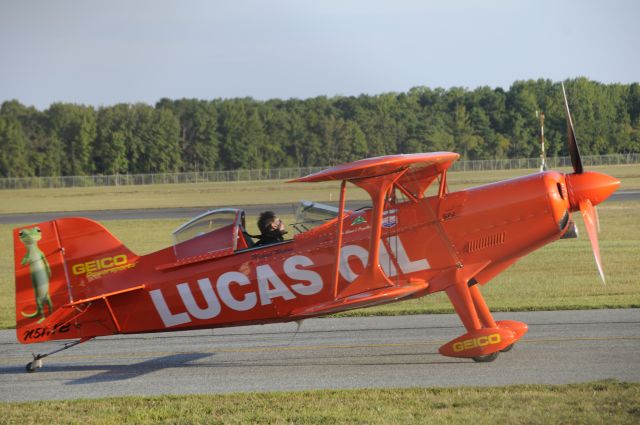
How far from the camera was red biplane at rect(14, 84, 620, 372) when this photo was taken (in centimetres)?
954

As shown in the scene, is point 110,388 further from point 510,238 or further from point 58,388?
point 510,238

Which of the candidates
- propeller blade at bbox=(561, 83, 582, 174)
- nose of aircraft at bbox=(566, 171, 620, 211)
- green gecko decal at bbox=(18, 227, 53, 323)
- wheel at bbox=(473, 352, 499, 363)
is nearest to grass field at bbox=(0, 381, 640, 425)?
wheel at bbox=(473, 352, 499, 363)

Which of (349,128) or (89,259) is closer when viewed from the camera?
(89,259)

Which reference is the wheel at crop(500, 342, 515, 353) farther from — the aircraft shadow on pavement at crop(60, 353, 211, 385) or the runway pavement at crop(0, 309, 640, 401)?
the aircraft shadow on pavement at crop(60, 353, 211, 385)

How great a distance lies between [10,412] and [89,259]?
2.63 m

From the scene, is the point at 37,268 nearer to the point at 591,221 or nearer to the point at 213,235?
the point at 213,235

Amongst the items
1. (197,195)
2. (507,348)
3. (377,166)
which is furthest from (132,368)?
(197,195)

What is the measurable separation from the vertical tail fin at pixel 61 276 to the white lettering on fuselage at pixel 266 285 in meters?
0.83

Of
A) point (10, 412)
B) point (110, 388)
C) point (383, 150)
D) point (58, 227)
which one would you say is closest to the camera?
point (10, 412)

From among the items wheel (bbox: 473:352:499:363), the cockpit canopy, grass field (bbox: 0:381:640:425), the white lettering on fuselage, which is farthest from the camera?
the cockpit canopy

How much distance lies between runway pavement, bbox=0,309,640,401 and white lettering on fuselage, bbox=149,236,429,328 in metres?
0.77

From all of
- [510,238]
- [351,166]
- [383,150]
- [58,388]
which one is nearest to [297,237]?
[351,166]

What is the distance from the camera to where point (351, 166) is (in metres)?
8.85

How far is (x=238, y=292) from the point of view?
1016 cm
